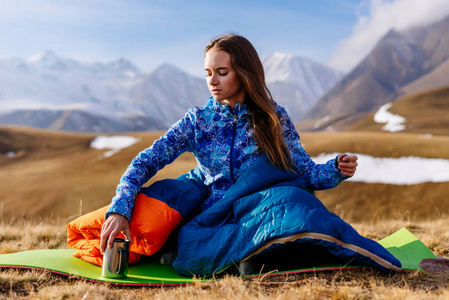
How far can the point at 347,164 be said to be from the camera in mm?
3123

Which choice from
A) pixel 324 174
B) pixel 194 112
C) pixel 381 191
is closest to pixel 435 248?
pixel 324 174

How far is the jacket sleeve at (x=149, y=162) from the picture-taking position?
286cm

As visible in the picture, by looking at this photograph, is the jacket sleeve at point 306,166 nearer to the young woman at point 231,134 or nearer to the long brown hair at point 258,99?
the young woman at point 231,134

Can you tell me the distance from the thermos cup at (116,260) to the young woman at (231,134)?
1.56 ft

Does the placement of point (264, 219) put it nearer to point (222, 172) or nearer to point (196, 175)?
point (222, 172)

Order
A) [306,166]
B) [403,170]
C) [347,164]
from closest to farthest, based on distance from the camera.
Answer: [347,164]
[306,166]
[403,170]

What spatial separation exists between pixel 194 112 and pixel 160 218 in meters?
0.92

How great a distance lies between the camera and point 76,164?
32.3 metres

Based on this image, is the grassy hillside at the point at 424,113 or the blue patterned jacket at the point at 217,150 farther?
→ the grassy hillside at the point at 424,113

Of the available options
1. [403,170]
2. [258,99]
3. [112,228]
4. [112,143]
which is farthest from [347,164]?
[112,143]

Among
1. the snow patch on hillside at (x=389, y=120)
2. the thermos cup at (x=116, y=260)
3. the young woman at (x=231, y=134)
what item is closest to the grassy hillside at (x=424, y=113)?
the snow patch on hillside at (x=389, y=120)

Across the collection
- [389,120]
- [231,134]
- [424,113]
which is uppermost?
[424,113]

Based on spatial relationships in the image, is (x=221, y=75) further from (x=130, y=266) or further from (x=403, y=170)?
(x=403, y=170)

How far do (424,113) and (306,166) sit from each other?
5438 centimetres
